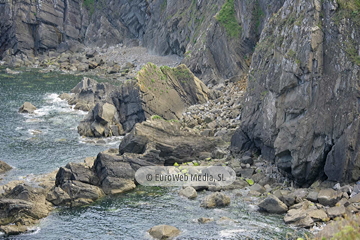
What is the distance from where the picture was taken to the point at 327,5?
34.4 m

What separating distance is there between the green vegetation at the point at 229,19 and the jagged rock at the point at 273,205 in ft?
133

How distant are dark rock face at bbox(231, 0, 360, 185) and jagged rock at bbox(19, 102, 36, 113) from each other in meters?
35.6

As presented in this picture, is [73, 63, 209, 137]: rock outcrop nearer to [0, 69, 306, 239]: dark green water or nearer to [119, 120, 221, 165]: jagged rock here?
[0, 69, 306, 239]: dark green water

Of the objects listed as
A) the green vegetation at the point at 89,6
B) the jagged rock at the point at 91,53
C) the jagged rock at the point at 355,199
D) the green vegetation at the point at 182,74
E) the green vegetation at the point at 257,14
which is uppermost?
the green vegetation at the point at 89,6

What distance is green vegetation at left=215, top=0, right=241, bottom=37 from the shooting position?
6775cm

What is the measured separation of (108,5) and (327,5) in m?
101

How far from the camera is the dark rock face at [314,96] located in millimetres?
31938

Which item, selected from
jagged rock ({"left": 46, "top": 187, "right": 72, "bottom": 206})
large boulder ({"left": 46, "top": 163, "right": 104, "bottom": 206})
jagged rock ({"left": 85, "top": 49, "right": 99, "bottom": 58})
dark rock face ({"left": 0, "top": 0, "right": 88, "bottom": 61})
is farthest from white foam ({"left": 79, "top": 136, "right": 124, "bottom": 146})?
dark rock face ({"left": 0, "top": 0, "right": 88, "bottom": 61})

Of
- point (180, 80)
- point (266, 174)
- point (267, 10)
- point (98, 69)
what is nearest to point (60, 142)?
point (180, 80)

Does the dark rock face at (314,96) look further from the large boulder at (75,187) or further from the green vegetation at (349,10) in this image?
the large boulder at (75,187)

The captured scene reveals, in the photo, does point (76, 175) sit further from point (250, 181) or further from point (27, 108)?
point (27, 108)

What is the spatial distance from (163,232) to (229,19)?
47.7 meters

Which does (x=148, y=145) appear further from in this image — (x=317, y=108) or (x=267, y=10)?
(x=267, y=10)

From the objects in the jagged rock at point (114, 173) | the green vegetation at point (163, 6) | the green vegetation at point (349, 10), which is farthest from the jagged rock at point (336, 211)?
the green vegetation at point (163, 6)
